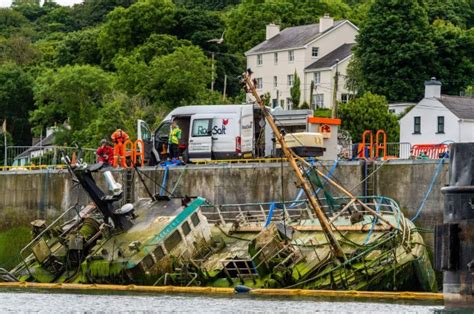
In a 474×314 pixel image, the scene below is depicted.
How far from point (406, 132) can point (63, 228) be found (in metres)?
41.8

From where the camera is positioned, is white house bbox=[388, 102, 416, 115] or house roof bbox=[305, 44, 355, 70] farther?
house roof bbox=[305, 44, 355, 70]

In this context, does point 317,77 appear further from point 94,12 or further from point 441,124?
point 94,12

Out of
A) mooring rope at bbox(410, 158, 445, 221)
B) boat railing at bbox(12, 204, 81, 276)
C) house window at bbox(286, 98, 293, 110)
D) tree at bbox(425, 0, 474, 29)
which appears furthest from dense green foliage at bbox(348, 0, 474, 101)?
boat railing at bbox(12, 204, 81, 276)

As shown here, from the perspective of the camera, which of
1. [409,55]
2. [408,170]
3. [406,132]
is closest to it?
[408,170]

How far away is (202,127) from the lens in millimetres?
58000

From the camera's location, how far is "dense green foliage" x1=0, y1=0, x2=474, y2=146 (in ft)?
321

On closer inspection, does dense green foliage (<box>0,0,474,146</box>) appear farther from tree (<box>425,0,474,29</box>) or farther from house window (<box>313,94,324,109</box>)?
house window (<box>313,94,324,109</box>)

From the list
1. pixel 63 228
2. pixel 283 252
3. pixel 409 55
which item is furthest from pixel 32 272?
pixel 409 55

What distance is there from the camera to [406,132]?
→ 87.9 meters

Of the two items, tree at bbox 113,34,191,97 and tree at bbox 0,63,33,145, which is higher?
tree at bbox 113,34,191,97

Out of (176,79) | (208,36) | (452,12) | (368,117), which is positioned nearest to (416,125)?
(368,117)

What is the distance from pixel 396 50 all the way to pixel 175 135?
A: 1939 inches

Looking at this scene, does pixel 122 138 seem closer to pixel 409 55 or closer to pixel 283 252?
pixel 283 252

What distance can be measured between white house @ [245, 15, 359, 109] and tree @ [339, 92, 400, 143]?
28.5 m
